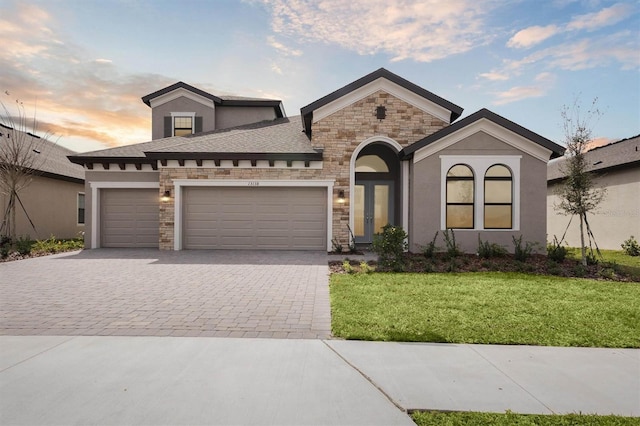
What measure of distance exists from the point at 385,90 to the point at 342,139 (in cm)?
259

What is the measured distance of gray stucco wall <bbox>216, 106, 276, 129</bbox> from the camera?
18.9 meters

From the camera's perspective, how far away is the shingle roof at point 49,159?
668 inches

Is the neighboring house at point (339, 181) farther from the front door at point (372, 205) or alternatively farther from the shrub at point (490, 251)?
the shrub at point (490, 251)

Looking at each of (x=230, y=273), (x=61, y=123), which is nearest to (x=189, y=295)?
(x=230, y=273)

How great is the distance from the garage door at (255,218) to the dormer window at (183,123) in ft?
20.0

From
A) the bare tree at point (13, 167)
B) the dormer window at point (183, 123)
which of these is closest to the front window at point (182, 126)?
the dormer window at point (183, 123)

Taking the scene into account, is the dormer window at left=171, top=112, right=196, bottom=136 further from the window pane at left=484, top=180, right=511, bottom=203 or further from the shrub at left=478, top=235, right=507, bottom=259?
the shrub at left=478, top=235, right=507, bottom=259

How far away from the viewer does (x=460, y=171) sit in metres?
12.2

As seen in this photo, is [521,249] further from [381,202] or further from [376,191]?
[376,191]

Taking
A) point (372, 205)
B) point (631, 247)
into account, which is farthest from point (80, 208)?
point (631, 247)

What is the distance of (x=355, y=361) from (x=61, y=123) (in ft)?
67.2

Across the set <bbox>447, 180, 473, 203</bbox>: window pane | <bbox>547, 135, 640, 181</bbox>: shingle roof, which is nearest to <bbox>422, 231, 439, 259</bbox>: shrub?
A: <bbox>447, 180, 473, 203</bbox>: window pane

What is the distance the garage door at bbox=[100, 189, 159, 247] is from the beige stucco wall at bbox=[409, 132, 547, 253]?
10896 mm

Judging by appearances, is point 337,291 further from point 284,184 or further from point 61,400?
point 284,184
